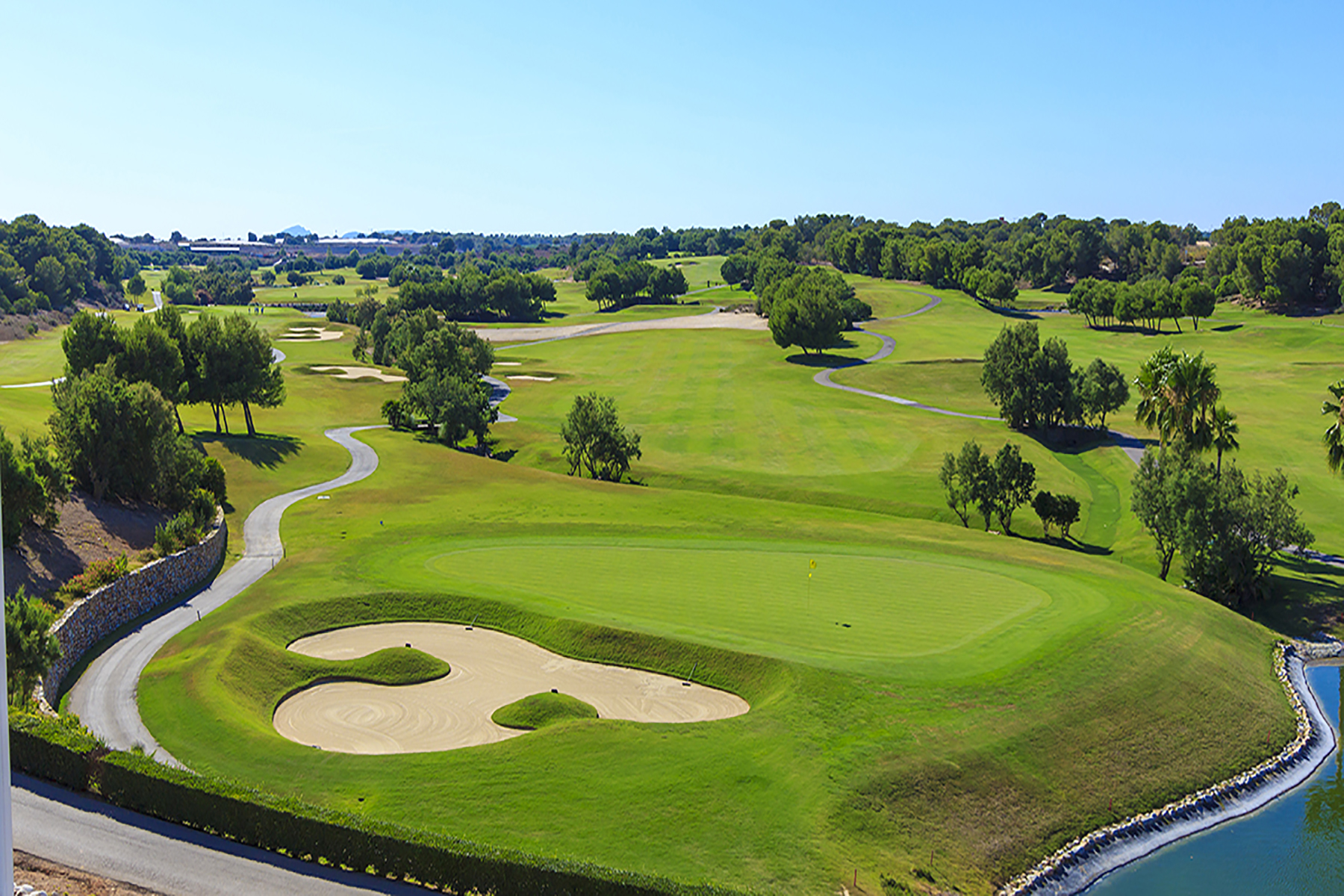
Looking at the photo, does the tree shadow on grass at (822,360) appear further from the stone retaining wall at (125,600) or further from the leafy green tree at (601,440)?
the stone retaining wall at (125,600)

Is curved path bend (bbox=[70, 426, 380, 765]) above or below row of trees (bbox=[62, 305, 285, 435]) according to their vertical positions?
below

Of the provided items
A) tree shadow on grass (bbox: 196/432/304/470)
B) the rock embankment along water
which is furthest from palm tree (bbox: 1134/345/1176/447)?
tree shadow on grass (bbox: 196/432/304/470)

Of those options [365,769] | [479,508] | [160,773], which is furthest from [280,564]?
[160,773]

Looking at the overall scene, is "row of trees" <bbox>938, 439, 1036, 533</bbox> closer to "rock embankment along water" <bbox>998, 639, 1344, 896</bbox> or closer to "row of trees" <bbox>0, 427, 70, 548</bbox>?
"rock embankment along water" <bbox>998, 639, 1344, 896</bbox>

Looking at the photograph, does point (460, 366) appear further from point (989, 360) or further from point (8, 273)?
point (8, 273)

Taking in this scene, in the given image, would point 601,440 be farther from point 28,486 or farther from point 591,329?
point 591,329

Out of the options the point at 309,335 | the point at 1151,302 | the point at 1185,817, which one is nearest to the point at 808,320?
the point at 1151,302
